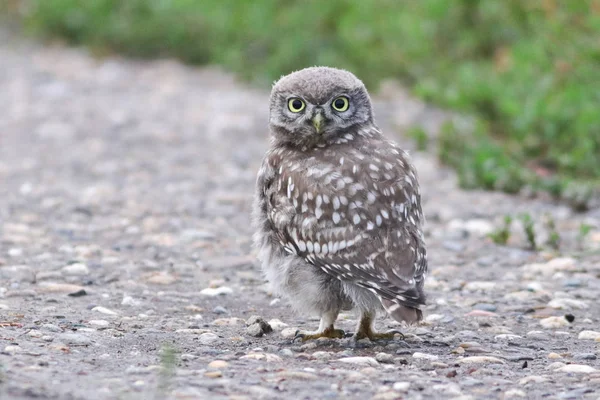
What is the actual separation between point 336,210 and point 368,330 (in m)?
0.70

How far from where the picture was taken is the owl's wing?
5148 mm

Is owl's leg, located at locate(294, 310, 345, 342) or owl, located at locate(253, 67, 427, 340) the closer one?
owl, located at locate(253, 67, 427, 340)

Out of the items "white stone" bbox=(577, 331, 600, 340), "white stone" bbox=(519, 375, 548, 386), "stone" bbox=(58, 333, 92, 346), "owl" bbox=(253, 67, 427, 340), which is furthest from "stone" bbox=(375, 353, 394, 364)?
"stone" bbox=(58, 333, 92, 346)

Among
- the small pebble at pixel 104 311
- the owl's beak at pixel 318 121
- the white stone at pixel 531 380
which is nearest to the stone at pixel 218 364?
the small pebble at pixel 104 311

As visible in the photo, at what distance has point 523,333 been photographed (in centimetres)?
583

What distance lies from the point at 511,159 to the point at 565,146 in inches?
21.1

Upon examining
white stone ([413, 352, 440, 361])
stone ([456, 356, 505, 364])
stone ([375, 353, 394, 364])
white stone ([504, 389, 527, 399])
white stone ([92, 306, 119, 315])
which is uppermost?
white stone ([504, 389, 527, 399])

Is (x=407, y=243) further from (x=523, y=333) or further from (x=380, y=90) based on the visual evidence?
(x=380, y=90)

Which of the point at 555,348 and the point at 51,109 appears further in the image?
the point at 51,109

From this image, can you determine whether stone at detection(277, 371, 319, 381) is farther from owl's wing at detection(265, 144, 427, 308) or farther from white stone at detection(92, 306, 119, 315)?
white stone at detection(92, 306, 119, 315)

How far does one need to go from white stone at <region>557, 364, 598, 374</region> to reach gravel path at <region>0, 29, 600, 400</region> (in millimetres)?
14

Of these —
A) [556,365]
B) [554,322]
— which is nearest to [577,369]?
[556,365]

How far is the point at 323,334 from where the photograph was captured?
5586 millimetres

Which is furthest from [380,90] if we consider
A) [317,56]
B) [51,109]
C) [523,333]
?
[523,333]
